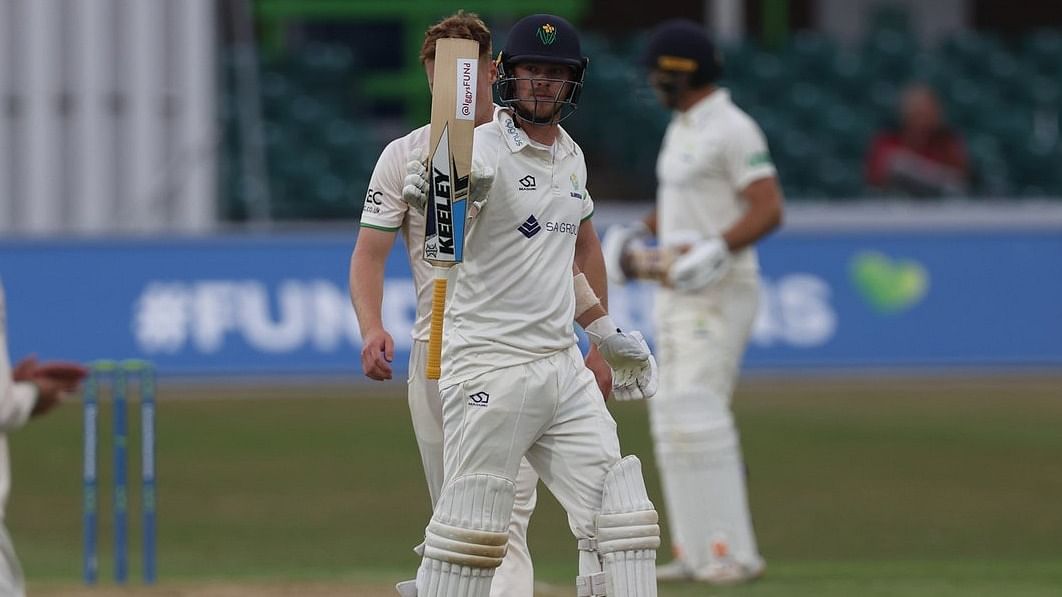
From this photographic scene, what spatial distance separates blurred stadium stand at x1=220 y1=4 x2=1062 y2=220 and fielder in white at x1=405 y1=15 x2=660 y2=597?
37.3ft

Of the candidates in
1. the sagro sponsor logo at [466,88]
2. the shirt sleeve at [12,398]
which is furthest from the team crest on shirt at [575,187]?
the shirt sleeve at [12,398]

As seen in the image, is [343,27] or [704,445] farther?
[343,27]

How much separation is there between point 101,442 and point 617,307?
3.45m

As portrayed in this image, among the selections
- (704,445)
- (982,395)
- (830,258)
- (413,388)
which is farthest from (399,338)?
(413,388)

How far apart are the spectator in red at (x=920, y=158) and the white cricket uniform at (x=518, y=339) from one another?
1138cm

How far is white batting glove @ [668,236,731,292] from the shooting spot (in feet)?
22.6

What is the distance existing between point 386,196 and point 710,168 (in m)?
2.38

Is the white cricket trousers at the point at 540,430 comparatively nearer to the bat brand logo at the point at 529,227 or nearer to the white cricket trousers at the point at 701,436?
the bat brand logo at the point at 529,227

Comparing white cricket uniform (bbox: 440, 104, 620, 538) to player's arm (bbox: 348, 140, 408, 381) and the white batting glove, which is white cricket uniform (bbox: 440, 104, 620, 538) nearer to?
player's arm (bbox: 348, 140, 408, 381)

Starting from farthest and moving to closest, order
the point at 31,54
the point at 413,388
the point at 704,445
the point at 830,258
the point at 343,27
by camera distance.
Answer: the point at 343,27, the point at 31,54, the point at 830,258, the point at 704,445, the point at 413,388

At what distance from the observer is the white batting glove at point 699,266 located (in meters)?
6.89

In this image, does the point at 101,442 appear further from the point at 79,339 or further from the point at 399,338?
the point at 399,338

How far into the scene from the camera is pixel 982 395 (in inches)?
530

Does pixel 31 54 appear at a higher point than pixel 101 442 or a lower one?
higher
